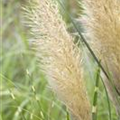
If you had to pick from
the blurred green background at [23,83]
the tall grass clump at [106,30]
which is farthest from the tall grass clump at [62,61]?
the blurred green background at [23,83]

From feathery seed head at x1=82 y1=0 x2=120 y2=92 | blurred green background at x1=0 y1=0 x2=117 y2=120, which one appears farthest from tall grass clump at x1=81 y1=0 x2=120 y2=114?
blurred green background at x1=0 y1=0 x2=117 y2=120

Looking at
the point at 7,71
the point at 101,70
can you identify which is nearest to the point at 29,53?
the point at 7,71

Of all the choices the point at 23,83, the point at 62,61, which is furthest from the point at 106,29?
the point at 23,83

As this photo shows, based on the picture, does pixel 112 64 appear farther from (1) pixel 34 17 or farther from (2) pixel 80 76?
(1) pixel 34 17

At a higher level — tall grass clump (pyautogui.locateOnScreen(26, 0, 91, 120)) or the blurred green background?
tall grass clump (pyautogui.locateOnScreen(26, 0, 91, 120))

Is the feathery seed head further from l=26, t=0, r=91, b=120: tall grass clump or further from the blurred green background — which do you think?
the blurred green background

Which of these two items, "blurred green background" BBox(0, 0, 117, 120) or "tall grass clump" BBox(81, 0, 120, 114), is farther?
"blurred green background" BBox(0, 0, 117, 120)

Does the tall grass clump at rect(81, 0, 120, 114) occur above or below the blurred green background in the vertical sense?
above

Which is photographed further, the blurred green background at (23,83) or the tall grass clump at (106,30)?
the blurred green background at (23,83)

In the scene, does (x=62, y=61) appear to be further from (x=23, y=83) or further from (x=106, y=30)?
(x=23, y=83)

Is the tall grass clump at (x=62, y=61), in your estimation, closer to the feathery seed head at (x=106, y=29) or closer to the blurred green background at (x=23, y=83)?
the feathery seed head at (x=106, y=29)
